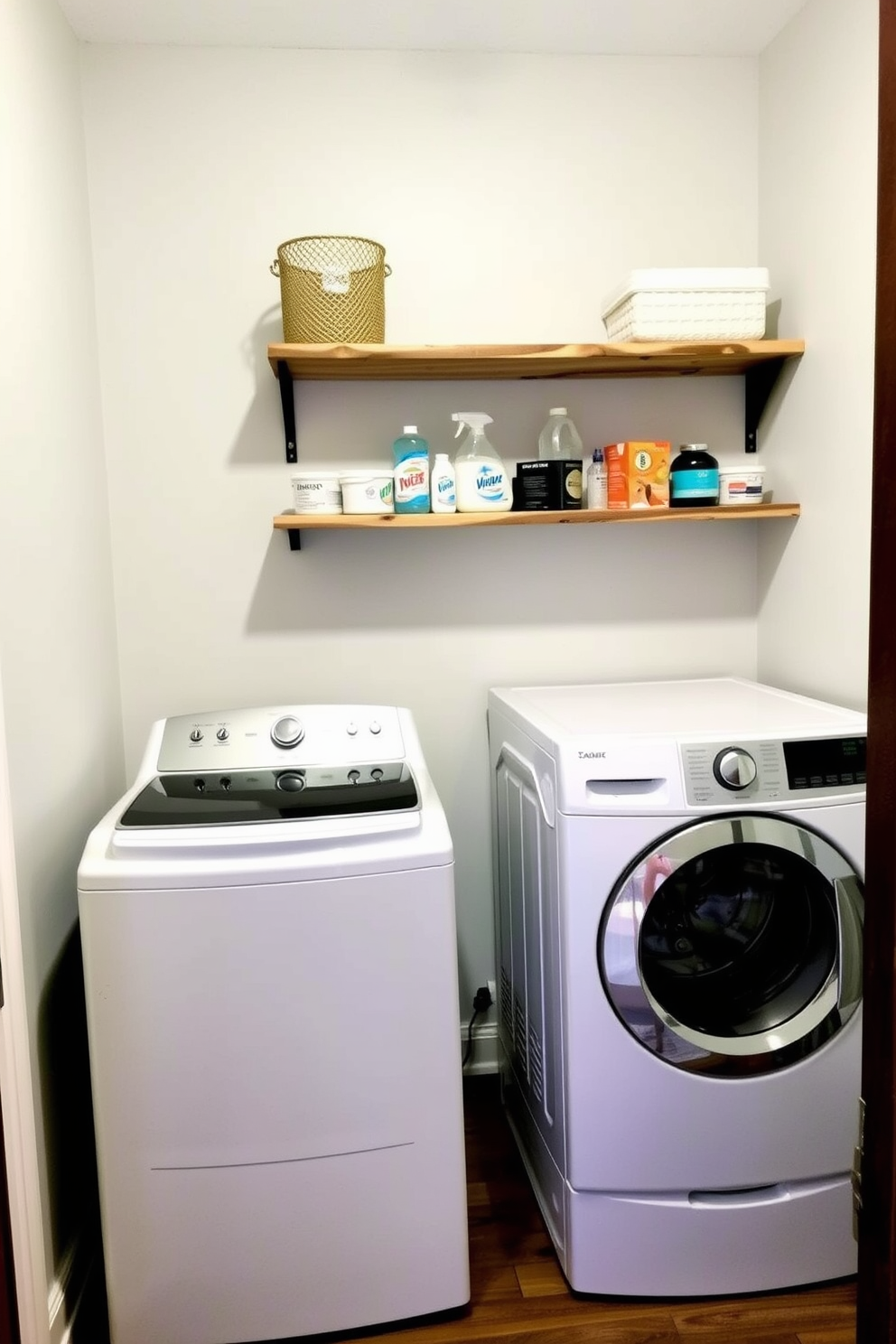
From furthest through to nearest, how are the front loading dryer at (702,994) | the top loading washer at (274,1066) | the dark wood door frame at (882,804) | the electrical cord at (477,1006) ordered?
1. the electrical cord at (477,1006)
2. the front loading dryer at (702,994)
3. the top loading washer at (274,1066)
4. the dark wood door frame at (882,804)

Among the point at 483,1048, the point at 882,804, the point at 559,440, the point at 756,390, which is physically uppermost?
the point at 756,390

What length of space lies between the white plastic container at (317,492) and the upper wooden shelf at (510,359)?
236 mm

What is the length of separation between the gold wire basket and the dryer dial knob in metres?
1.11

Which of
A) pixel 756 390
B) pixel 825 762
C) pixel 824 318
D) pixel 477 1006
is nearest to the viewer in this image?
pixel 825 762

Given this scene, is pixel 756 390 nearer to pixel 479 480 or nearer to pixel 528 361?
pixel 528 361

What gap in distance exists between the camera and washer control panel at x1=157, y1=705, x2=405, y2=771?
1771 millimetres

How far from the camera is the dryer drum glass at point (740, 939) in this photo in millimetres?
1582

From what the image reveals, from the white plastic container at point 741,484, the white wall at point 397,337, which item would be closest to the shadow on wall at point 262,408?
the white wall at point 397,337

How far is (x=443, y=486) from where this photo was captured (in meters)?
1.98

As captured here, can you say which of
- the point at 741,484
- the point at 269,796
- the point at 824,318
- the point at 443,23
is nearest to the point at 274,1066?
the point at 269,796

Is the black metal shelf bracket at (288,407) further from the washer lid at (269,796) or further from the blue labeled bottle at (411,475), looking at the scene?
the washer lid at (269,796)

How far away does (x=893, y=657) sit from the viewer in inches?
22.5

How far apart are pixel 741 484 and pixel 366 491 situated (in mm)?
849

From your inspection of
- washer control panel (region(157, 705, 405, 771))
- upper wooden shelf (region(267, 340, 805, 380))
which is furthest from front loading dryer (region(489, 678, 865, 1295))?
upper wooden shelf (region(267, 340, 805, 380))
